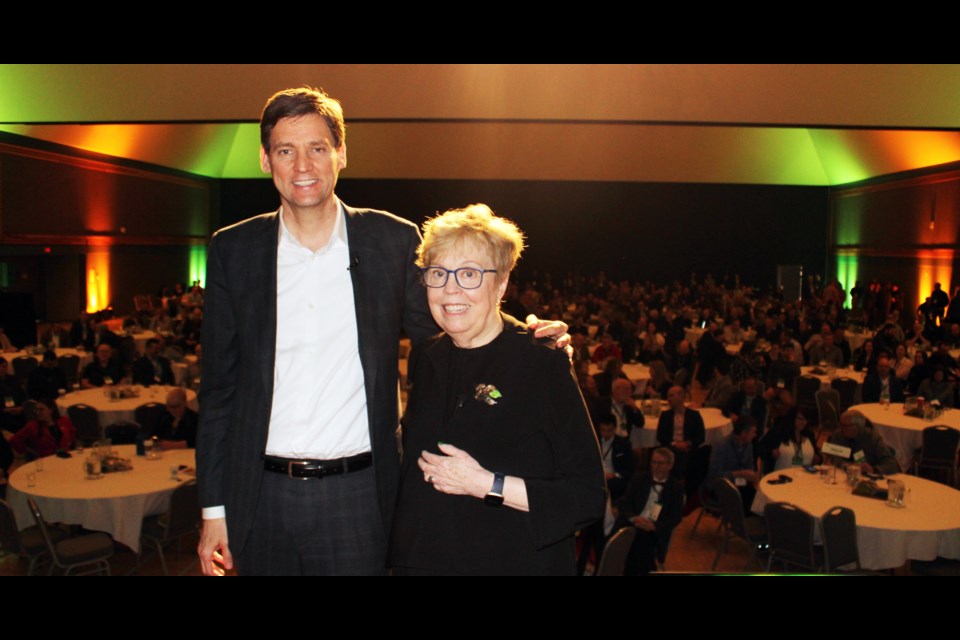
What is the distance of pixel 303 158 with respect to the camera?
72.2 inches

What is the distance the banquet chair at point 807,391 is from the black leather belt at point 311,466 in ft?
29.0

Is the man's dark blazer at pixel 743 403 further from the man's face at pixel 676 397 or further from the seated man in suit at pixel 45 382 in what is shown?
the seated man in suit at pixel 45 382

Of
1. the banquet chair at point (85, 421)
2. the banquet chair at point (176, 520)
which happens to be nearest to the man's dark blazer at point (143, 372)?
the banquet chair at point (85, 421)

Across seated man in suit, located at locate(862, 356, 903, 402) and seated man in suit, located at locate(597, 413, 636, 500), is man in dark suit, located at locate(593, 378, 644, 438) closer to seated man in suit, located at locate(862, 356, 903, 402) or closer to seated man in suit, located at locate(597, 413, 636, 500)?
seated man in suit, located at locate(597, 413, 636, 500)

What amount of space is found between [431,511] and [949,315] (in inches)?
647

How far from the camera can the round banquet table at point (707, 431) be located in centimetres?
798

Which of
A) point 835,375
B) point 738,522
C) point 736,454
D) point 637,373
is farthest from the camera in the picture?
point 637,373

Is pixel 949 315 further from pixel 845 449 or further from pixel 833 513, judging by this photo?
pixel 833 513

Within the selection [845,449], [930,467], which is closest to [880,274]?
[930,467]

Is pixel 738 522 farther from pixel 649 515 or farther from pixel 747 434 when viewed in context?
pixel 747 434

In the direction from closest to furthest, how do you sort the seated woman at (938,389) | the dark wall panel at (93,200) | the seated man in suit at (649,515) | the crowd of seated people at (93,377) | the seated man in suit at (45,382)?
the seated man in suit at (649,515) < the crowd of seated people at (93,377) < the seated man in suit at (45,382) < the seated woman at (938,389) < the dark wall panel at (93,200)

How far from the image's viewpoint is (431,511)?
1765 mm

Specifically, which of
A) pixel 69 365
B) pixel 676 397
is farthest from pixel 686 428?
pixel 69 365

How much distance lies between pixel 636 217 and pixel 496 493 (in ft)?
74.6
